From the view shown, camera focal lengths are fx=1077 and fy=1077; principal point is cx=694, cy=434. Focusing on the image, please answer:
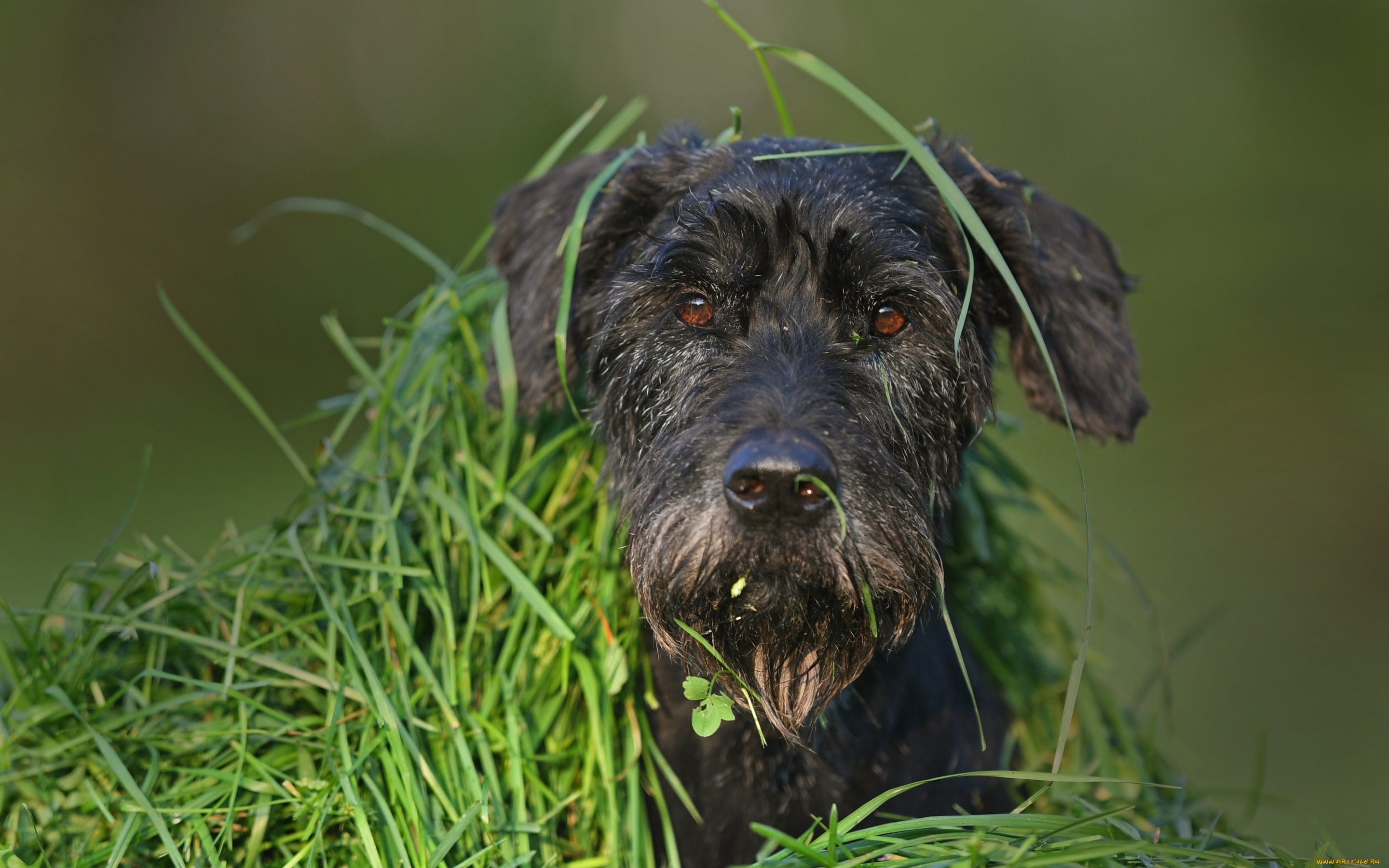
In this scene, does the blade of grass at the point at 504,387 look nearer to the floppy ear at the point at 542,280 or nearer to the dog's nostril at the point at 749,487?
the floppy ear at the point at 542,280

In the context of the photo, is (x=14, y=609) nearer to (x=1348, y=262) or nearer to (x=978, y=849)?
(x=978, y=849)

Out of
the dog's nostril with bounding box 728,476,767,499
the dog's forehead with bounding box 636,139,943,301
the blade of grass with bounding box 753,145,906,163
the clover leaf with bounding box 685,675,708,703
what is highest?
the blade of grass with bounding box 753,145,906,163

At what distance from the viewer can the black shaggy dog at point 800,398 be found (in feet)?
7.68

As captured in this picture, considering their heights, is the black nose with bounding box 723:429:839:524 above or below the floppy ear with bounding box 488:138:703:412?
below

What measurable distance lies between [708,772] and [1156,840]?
1.12 m

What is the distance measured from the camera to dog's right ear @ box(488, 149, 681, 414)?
3.03 meters

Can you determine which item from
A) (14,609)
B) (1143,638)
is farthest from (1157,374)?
(14,609)

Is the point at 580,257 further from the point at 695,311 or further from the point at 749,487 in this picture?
the point at 749,487

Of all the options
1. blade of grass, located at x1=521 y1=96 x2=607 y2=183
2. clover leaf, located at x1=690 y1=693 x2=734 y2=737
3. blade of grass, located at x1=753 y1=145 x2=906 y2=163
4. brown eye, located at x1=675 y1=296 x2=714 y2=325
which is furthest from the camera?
blade of grass, located at x1=521 y1=96 x2=607 y2=183

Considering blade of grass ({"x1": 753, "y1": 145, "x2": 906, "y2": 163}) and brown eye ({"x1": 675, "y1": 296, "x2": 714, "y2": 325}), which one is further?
brown eye ({"x1": 675, "y1": 296, "x2": 714, "y2": 325})

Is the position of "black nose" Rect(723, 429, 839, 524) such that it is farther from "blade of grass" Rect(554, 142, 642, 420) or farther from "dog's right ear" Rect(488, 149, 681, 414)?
"dog's right ear" Rect(488, 149, 681, 414)

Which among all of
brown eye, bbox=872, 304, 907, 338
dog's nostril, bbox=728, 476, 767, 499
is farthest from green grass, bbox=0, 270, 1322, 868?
brown eye, bbox=872, 304, 907, 338

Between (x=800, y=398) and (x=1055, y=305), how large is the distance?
3.20ft

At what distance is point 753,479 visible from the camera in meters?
2.23
